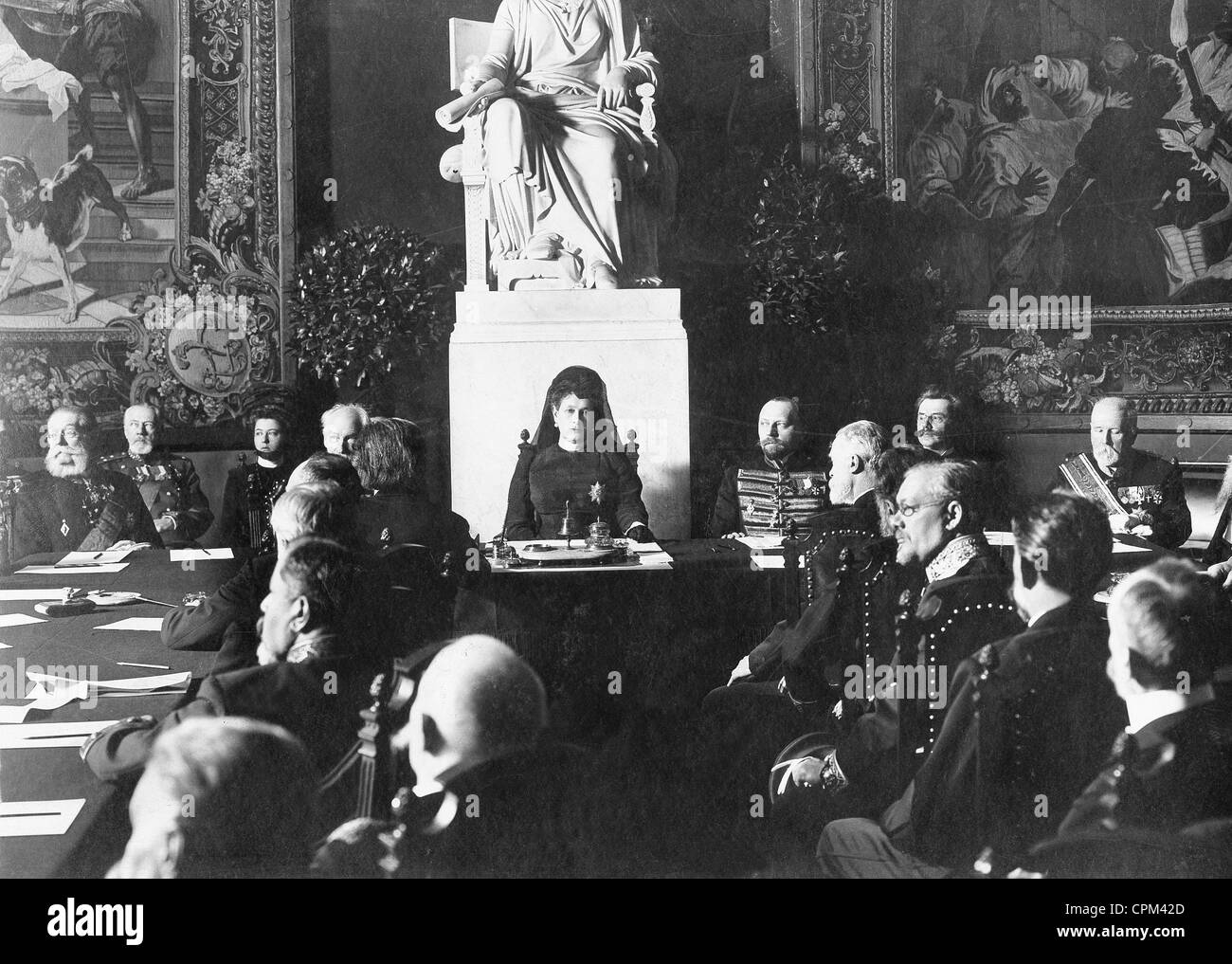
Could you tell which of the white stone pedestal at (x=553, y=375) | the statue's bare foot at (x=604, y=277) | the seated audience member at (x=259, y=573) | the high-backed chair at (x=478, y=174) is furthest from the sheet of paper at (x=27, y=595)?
the statue's bare foot at (x=604, y=277)

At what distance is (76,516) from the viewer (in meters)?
3.91

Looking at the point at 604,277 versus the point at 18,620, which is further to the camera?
the point at 604,277

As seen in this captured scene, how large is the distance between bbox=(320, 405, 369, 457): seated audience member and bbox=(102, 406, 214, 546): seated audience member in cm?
44

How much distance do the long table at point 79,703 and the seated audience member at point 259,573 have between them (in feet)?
0.16

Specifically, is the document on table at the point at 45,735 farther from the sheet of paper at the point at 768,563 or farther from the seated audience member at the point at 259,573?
the sheet of paper at the point at 768,563

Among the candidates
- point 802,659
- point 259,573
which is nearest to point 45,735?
point 259,573

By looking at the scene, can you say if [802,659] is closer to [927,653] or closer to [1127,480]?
[927,653]

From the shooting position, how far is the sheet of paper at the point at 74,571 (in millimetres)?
3809

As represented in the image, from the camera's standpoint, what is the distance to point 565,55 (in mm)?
4082

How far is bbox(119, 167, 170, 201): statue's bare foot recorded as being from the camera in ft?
13.1

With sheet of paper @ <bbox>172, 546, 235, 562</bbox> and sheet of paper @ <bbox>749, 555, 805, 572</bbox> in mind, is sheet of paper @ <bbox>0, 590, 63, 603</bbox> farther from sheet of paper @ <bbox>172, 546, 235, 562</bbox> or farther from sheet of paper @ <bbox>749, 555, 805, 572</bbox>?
sheet of paper @ <bbox>749, 555, 805, 572</bbox>

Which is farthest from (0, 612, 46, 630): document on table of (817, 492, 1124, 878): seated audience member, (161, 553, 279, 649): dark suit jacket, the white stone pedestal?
(817, 492, 1124, 878): seated audience member

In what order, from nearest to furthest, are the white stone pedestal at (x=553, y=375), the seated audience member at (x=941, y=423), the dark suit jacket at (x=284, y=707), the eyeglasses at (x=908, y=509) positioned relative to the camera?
1. the dark suit jacket at (x=284, y=707)
2. the eyeglasses at (x=908, y=509)
3. the white stone pedestal at (x=553, y=375)
4. the seated audience member at (x=941, y=423)

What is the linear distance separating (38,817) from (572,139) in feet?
8.92
